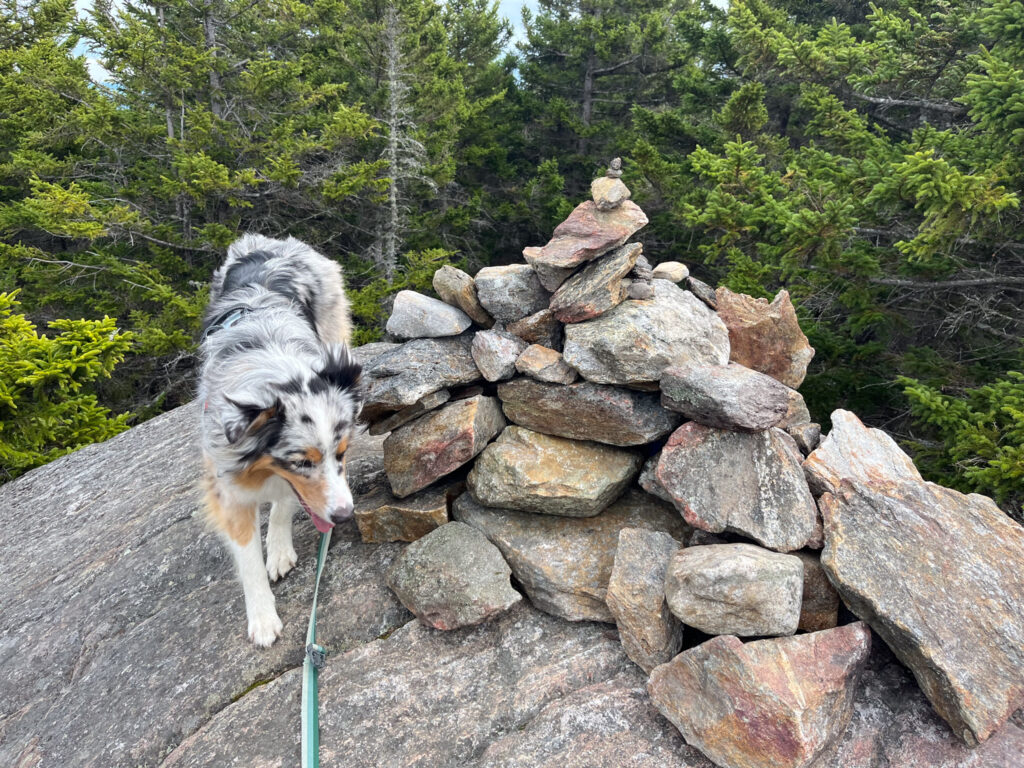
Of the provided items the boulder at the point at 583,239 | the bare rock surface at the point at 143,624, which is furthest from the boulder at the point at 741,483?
the bare rock surface at the point at 143,624

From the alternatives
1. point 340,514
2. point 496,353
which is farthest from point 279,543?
point 496,353

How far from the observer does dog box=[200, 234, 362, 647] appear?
3166 mm

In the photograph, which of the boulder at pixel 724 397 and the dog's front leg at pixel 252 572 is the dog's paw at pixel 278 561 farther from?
the boulder at pixel 724 397

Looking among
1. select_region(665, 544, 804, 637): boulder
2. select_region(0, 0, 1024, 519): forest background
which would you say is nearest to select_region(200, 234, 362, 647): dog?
select_region(665, 544, 804, 637): boulder

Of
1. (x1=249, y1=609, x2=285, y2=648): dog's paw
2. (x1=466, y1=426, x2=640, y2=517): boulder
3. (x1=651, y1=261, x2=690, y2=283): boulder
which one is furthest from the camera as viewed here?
(x1=651, y1=261, x2=690, y2=283): boulder

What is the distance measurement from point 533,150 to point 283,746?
21717 millimetres

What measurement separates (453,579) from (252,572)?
4.62 feet

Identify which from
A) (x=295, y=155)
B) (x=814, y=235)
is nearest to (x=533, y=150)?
(x=295, y=155)

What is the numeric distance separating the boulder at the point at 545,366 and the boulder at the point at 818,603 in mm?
1816

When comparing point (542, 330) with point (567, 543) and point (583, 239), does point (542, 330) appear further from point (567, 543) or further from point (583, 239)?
point (567, 543)

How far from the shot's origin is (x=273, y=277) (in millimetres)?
5145

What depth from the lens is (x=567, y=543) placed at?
3572 millimetres

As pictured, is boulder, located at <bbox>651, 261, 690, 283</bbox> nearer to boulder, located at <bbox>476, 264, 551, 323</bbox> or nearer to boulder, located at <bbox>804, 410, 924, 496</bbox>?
boulder, located at <bbox>476, 264, 551, 323</bbox>

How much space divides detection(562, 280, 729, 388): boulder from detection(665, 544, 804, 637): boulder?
1300 mm
